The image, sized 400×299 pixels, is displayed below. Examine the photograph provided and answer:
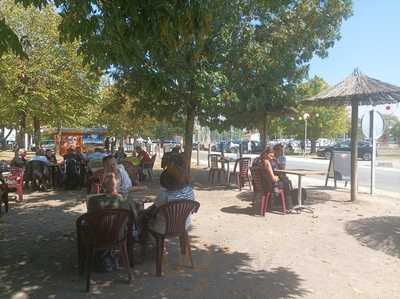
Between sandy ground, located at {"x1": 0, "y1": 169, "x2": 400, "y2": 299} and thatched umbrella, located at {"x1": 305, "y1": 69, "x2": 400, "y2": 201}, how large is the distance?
1888 mm

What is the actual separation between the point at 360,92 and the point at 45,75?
15117 mm

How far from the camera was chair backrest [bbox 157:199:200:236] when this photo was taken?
5.39 m

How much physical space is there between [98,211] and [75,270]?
1.13 m

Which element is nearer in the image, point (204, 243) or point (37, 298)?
point (37, 298)

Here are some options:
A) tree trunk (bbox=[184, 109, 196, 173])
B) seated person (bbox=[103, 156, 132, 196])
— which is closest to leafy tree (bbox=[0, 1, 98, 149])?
tree trunk (bbox=[184, 109, 196, 173])

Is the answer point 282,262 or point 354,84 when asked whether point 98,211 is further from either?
point 354,84

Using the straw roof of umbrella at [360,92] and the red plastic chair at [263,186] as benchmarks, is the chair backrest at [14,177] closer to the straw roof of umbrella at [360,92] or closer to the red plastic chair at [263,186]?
the red plastic chair at [263,186]

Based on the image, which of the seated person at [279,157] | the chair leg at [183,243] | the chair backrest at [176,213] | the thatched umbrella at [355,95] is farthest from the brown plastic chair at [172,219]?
the thatched umbrella at [355,95]

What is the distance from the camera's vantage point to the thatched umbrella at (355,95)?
10.6 meters

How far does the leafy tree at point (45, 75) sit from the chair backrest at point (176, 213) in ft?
48.2

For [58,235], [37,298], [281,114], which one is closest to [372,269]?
[37,298]

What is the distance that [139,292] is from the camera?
481 centimetres

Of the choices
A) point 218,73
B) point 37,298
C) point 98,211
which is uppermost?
point 218,73

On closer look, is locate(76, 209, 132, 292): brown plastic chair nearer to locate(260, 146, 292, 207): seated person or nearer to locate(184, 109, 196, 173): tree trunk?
locate(260, 146, 292, 207): seated person
